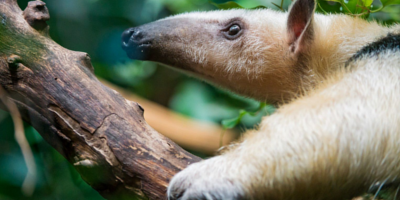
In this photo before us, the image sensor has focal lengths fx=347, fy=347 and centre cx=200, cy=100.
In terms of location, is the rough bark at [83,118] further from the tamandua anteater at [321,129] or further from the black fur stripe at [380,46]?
the black fur stripe at [380,46]

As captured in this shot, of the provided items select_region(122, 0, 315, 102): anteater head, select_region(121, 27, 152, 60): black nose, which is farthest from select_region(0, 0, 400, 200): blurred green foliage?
select_region(122, 0, 315, 102): anteater head

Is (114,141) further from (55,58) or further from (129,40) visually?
(129,40)

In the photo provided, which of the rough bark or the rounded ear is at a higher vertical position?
the rounded ear

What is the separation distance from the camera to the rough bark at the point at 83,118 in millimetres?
2381

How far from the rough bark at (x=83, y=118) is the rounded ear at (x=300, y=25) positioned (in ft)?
4.82

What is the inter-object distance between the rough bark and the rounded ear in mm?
1470

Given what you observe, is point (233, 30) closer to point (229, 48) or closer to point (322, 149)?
point (229, 48)

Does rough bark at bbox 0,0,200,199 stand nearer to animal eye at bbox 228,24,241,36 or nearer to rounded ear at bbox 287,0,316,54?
animal eye at bbox 228,24,241,36

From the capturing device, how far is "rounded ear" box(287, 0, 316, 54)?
9.93 ft

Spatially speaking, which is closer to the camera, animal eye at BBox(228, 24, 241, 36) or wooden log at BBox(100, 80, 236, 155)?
animal eye at BBox(228, 24, 241, 36)

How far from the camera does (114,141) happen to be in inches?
95.3

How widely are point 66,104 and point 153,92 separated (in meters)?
3.77

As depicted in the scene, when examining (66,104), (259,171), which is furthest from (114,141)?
(259,171)

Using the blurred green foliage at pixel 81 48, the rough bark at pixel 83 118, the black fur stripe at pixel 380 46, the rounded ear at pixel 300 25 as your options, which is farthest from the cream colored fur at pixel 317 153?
the blurred green foliage at pixel 81 48
